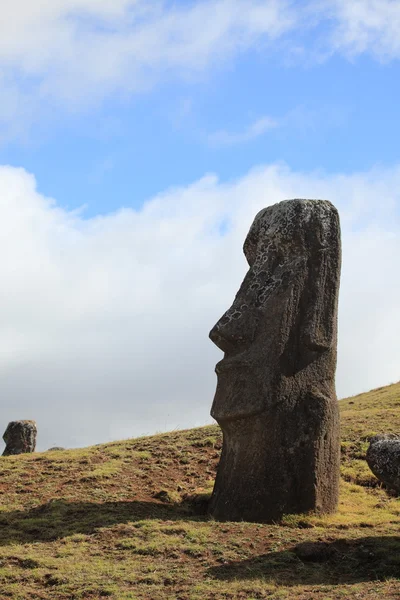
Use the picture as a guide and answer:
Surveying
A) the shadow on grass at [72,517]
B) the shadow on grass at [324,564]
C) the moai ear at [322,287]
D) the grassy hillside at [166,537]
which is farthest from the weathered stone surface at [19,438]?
the shadow on grass at [324,564]

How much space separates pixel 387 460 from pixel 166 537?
3616mm

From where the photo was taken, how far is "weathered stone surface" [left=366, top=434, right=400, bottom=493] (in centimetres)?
1201

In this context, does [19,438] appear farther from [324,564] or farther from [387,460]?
[387,460]

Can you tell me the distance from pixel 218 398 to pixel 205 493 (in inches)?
86.9

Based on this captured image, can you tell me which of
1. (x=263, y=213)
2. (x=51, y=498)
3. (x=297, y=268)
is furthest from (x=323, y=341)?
(x=51, y=498)

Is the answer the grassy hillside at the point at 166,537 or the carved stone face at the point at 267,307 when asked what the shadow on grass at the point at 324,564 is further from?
the carved stone face at the point at 267,307

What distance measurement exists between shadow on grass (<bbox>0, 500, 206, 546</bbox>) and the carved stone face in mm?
1950

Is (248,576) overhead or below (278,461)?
below

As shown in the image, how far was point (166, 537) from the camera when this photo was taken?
1315 centimetres

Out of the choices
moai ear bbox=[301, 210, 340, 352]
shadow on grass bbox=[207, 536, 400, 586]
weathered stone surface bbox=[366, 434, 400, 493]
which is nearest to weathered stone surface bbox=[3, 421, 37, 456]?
moai ear bbox=[301, 210, 340, 352]

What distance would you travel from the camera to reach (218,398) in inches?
587

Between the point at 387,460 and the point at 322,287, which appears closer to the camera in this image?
the point at 387,460

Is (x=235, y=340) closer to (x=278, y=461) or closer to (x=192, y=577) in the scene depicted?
(x=278, y=461)

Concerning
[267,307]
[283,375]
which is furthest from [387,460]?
[267,307]
